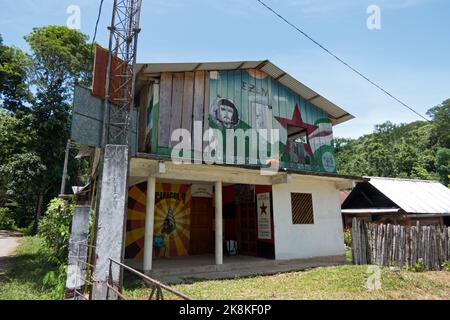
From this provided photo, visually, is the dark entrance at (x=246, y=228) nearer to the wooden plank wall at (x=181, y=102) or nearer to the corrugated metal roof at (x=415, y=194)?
the wooden plank wall at (x=181, y=102)

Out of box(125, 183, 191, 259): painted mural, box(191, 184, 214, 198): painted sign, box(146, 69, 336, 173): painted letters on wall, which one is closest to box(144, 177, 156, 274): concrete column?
box(146, 69, 336, 173): painted letters on wall

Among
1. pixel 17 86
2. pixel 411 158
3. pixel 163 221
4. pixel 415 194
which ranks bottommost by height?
pixel 163 221

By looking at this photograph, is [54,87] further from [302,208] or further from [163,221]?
[302,208]

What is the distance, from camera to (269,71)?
41.5ft

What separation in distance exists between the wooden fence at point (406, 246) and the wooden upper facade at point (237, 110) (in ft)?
13.0

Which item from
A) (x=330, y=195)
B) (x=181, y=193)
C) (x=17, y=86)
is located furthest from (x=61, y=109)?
(x=330, y=195)

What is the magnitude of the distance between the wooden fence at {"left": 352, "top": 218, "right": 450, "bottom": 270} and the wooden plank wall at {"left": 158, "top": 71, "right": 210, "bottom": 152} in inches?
266

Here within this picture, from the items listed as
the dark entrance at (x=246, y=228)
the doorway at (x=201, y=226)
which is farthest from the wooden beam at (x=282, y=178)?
the doorway at (x=201, y=226)

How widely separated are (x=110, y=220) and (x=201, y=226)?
7.81 metres

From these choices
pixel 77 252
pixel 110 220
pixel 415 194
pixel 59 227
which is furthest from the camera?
pixel 415 194

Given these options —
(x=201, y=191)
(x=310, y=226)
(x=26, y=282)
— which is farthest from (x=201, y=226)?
(x=26, y=282)

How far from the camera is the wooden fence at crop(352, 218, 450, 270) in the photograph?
10.1 m
